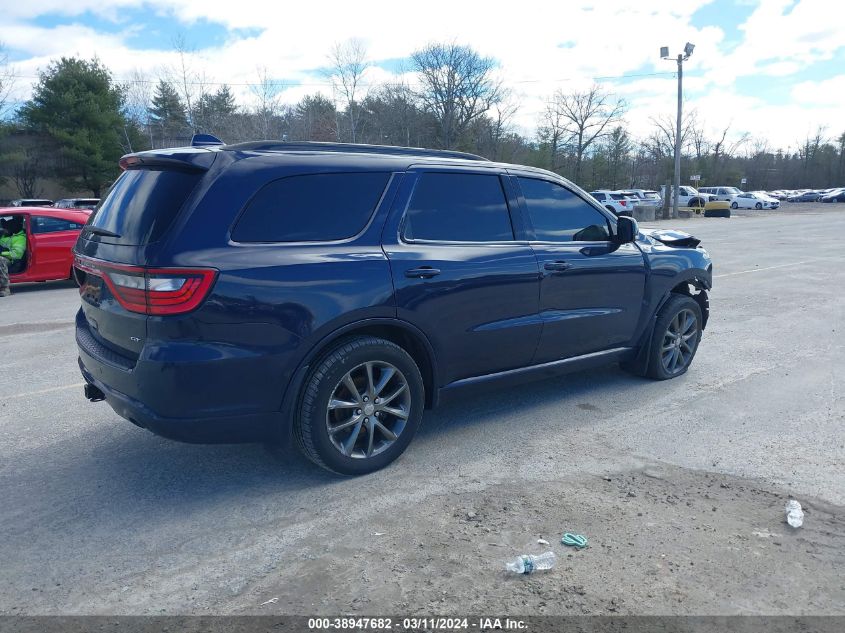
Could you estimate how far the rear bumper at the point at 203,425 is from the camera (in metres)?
3.41

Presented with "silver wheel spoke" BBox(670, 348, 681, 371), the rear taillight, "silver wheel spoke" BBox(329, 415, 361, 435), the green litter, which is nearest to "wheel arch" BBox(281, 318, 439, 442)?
"silver wheel spoke" BBox(329, 415, 361, 435)

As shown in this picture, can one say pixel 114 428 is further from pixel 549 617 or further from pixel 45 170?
pixel 45 170

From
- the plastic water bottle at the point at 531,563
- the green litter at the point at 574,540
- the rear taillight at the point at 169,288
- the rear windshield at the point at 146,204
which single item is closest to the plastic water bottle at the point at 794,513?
the green litter at the point at 574,540

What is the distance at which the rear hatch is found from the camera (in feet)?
10.8

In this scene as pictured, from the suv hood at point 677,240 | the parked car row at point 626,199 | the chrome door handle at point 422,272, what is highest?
the parked car row at point 626,199

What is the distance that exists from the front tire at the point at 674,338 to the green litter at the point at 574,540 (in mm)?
2870

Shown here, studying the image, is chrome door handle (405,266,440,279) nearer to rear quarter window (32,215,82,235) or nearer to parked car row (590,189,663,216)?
rear quarter window (32,215,82,235)

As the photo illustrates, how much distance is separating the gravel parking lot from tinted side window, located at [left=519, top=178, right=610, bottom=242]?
1.34 metres

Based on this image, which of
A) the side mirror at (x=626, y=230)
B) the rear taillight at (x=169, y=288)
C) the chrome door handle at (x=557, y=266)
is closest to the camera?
the rear taillight at (x=169, y=288)

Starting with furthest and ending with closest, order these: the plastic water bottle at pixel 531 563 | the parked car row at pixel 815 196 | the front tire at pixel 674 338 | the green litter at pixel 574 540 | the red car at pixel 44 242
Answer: the parked car row at pixel 815 196 < the red car at pixel 44 242 < the front tire at pixel 674 338 < the green litter at pixel 574 540 < the plastic water bottle at pixel 531 563

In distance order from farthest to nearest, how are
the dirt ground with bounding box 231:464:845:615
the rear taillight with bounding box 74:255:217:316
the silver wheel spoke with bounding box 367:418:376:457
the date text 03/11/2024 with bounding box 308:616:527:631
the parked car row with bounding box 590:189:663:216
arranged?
the parked car row with bounding box 590:189:663:216 < the silver wheel spoke with bounding box 367:418:376:457 < the rear taillight with bounding box 74:255:217:316 < the dirt ground with bounding box 231:464:845:615 < the date text 03/11/2024 with bounding box 308:616:527:631

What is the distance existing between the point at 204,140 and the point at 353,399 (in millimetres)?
1912

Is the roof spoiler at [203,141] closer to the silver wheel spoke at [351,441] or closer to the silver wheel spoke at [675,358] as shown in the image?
the silver wheel spoke at [351,441]

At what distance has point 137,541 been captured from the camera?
3.28 metres
